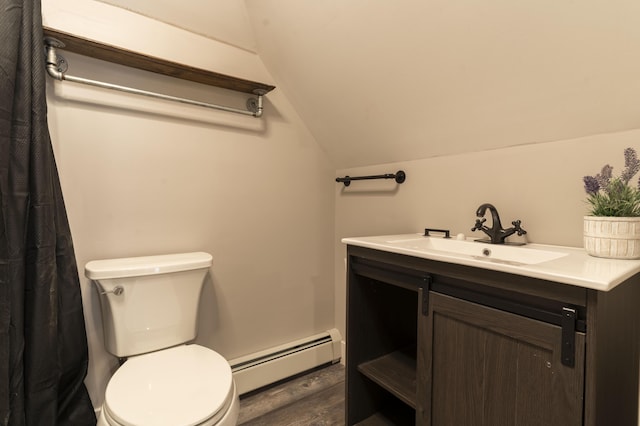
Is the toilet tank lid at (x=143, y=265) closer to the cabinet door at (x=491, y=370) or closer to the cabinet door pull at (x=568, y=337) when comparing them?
the cabinet door at (x=491, y=370)

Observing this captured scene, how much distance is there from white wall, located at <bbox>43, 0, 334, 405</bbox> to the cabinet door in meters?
1.05

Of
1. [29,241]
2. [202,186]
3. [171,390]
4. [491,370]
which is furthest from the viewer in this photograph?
[202,186]

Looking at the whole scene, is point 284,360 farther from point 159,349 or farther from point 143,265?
point 143,265

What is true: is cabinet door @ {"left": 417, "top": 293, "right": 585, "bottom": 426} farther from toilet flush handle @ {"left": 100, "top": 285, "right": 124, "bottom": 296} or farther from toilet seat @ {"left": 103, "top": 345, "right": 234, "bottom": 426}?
toilet flush handle @ {"left": 100, "top": 285, "right": 124, "bottom": 296}

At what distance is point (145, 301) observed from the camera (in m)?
1.27

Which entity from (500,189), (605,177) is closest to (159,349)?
(500,189)

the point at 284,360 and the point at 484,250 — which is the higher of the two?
the point at 484,250

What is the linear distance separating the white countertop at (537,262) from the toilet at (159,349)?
2.41ft

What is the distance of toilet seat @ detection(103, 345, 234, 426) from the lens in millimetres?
881

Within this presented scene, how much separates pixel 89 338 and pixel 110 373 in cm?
20

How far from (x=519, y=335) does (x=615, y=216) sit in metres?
0.47

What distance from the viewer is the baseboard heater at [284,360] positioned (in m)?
1.70

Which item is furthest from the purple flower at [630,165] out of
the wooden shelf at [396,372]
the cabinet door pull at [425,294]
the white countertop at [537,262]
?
the wooden shelf at [396,372]

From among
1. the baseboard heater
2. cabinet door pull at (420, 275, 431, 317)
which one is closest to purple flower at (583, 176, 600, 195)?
cabinet door pull at (420, 275, 431, 317)
